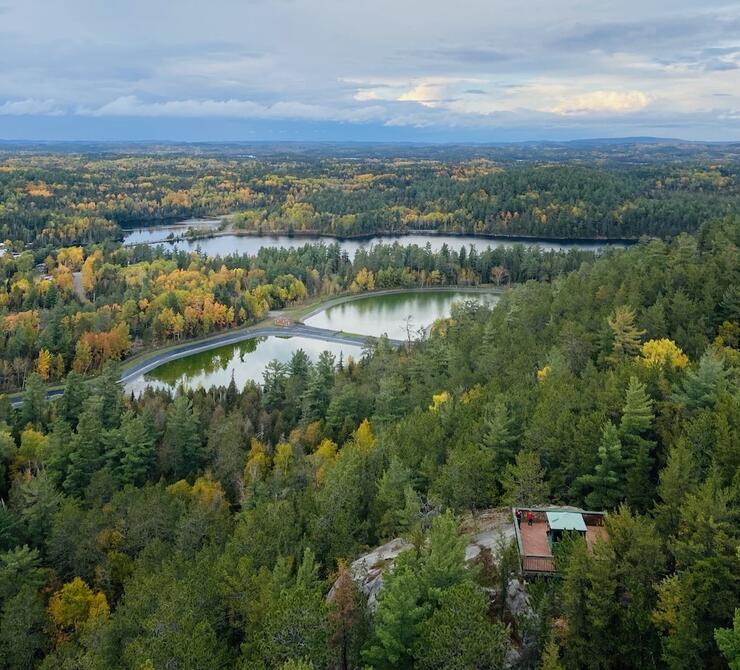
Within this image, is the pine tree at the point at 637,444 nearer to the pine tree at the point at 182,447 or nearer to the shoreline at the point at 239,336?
the pine tree at the point at 182,447

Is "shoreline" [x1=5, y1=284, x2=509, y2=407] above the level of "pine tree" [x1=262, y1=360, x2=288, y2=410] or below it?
below

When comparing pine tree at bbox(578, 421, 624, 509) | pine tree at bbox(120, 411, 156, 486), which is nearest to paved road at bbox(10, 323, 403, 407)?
pine tree at bbox(120, 411, 156, 486)

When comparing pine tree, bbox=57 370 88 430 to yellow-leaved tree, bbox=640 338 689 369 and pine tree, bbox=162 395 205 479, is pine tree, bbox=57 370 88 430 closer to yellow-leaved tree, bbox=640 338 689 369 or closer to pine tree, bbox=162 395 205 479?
pine tree, bbox=162 395 205 479

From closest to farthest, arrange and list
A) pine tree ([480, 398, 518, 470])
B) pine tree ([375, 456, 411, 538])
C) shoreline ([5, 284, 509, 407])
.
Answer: pine tree ([375, 456, 411, 538]) → pine tree ([480, 398, 518, 470]) → shoreline ([5, 284, 509, 407])

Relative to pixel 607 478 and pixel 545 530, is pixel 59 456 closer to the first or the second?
pixel 545 530

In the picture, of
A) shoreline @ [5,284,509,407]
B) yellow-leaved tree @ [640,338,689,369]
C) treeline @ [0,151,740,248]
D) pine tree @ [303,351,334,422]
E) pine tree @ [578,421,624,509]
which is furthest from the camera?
treeline @ [0,151,740,248]

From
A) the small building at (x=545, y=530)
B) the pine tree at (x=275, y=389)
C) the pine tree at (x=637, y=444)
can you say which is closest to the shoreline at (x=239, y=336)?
the pine tree at (x=275, y=389)
